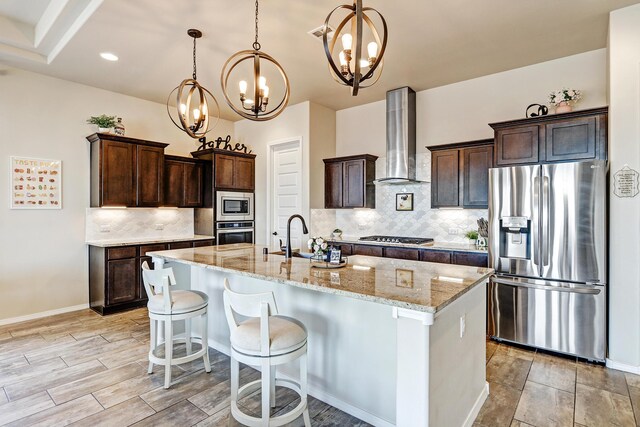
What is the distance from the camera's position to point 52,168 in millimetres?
4496

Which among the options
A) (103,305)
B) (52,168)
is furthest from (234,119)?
(103,305)

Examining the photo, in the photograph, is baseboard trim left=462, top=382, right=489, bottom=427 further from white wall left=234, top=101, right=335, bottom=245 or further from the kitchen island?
white wall left=234, top=101, right=335, bottom=245

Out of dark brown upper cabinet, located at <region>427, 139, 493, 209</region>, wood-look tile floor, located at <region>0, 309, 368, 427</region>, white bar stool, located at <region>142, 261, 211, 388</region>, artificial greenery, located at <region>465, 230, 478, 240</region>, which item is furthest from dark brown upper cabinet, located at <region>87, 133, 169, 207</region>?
artificial greenery, located at <region>465, 230, 478, 240</region>

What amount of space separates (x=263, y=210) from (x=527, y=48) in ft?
15.2

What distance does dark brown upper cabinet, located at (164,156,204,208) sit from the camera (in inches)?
213

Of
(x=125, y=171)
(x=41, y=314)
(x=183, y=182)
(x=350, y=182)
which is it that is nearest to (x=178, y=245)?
(x=183, y=182)

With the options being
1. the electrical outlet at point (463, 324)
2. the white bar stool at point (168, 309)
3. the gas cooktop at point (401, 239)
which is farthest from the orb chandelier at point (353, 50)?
the gas cooktop at point (401, 239)

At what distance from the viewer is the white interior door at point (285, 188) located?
19.2ft

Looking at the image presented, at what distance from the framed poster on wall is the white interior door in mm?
3118

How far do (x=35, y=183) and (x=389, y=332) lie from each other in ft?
16.0

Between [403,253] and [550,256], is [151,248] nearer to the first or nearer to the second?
[403,253]

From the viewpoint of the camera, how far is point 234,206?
5.98 metres

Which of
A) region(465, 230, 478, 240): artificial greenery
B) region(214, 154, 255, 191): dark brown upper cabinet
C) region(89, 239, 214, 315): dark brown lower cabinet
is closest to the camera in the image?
region(465, 230, 478, 240): artificial greenery

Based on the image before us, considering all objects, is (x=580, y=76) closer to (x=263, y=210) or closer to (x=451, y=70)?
(x=451, y=70)
